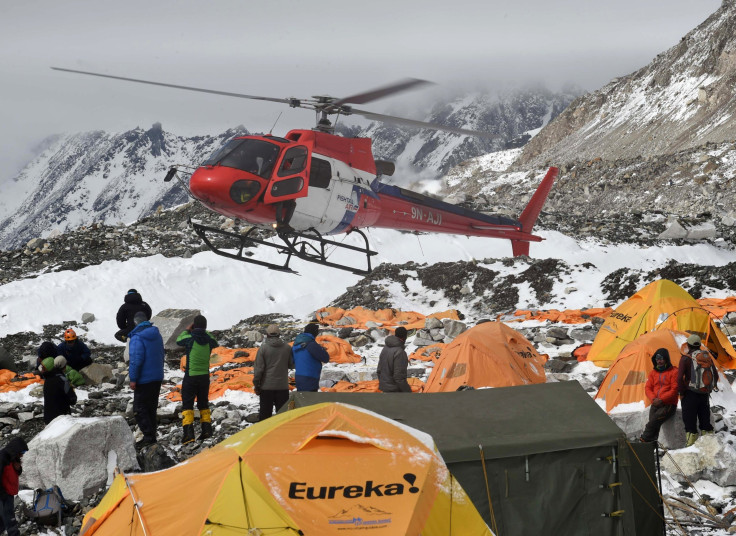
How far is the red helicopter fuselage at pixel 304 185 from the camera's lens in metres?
11.9

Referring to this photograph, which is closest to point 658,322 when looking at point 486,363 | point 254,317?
point 486,363

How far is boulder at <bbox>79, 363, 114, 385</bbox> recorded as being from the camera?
11.7 meters

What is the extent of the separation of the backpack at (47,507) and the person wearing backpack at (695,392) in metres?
6.60

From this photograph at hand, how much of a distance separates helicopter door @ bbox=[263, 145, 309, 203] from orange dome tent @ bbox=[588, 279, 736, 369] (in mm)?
5700

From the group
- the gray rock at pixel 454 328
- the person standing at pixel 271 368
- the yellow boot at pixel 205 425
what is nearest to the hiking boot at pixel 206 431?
the yellow boot at pixel 205 425

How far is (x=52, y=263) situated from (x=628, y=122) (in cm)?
6030

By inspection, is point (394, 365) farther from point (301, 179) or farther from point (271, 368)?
point (301, 179)

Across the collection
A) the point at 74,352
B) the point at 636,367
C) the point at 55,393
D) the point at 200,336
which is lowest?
the point at 636,367

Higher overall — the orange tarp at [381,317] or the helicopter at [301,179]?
the helicopter at [301,179]

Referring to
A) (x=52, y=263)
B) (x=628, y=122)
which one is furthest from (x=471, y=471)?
(x=628, y=122)

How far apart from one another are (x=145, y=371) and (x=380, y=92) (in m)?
5.95

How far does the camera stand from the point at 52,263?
2264 cm

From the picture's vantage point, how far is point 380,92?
11.5 m

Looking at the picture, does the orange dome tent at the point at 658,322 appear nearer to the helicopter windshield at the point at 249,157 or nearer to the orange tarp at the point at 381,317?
the orange tarp at the point at 381,317
